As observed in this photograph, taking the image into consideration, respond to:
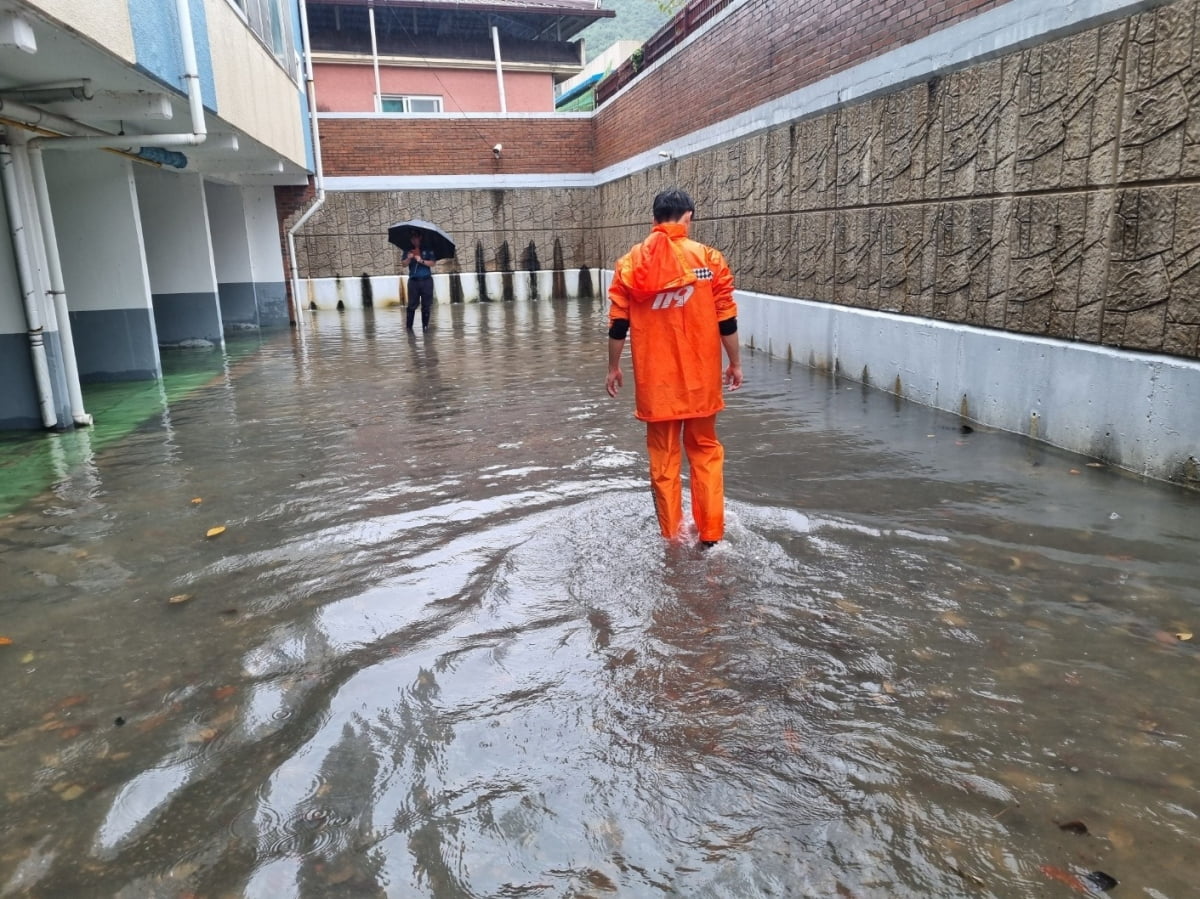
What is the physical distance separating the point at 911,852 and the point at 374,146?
21.1 meters

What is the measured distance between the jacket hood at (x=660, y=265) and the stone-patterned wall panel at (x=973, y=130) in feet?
11.5

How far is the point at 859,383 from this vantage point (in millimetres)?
9000

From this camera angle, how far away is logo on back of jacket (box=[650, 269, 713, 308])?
436 centimetres

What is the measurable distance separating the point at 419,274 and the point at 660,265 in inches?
417

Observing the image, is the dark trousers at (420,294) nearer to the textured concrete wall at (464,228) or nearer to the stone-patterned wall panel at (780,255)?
the stone-patterned wall panel at (780,255)

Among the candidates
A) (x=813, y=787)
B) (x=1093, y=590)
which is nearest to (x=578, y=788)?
(x=813, y=787)

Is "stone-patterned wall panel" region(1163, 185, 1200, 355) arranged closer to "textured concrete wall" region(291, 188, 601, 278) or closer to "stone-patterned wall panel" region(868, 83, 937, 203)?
"stone-patterned wall panel" region(868, 83, 937, 203)

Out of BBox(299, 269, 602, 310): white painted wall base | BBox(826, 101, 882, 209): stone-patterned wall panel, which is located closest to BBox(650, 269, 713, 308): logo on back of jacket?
BBox(826, 101, 882, 209): stone-patterned wall panel

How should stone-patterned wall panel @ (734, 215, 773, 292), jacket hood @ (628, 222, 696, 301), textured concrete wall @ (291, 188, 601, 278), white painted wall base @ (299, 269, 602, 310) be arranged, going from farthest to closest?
white painted wall base @ (299, 269, 602, 310) → textured concrete wall @ (291, 188, 601, 278) → stone-patterned wall panel @ (734, 215, 773, 292) → jacket hood @ (628, 222, 696, 301)

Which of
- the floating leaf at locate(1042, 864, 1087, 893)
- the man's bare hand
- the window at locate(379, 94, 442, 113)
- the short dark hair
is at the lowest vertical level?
the floating leaf at locate(1042, 864, 1087, 893)

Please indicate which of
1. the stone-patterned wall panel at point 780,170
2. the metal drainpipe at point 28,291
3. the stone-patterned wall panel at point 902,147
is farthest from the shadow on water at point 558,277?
the metal drainpipe at point 28,291

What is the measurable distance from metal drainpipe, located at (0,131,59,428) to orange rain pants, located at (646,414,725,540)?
5.75 meters

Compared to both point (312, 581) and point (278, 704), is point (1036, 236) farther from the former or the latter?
point (278, 704)

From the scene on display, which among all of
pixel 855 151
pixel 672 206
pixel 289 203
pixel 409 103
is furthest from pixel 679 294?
pixel 409 103
